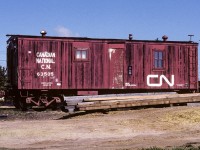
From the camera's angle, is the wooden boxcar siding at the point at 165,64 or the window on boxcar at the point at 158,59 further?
the window on boxcar at the point at 158,59

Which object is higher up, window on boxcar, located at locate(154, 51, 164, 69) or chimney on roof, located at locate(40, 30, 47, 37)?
chimney on roof, located at locate(40, 30, 47, 37)

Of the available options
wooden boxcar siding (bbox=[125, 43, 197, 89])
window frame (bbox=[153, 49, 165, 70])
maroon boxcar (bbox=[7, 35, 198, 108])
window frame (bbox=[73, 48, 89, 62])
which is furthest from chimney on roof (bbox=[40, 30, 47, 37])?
window frame (bbox=[153, 49, 165, 70])

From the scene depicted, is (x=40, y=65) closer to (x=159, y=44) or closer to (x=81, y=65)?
(x=81, y=65)

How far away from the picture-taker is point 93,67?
23.7m

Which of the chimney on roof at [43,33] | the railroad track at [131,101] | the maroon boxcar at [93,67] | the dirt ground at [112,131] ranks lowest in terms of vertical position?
the dirt ground at [112,131]

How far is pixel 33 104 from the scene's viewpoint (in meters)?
23.5

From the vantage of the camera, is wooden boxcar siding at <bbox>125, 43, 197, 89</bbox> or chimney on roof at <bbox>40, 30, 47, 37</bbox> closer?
chimney on roof at <bbox>40, 30, 47, 37</bbox>

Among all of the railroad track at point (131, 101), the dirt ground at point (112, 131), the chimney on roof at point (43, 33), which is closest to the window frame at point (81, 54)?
the chimney on roof at point (43, 33)

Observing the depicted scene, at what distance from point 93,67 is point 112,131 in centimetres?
923

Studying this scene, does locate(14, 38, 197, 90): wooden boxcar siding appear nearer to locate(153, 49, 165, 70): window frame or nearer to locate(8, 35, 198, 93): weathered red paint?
locate(8, 35, 198, 93): weathered red paint

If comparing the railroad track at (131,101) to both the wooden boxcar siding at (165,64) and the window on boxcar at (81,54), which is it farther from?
the window on boxcar at (81,54)

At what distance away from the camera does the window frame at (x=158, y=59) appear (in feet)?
80.9

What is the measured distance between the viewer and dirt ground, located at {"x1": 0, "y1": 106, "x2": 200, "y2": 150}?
12383 millimetres

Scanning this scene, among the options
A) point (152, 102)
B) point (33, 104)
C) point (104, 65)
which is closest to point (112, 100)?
point (152, 102)
